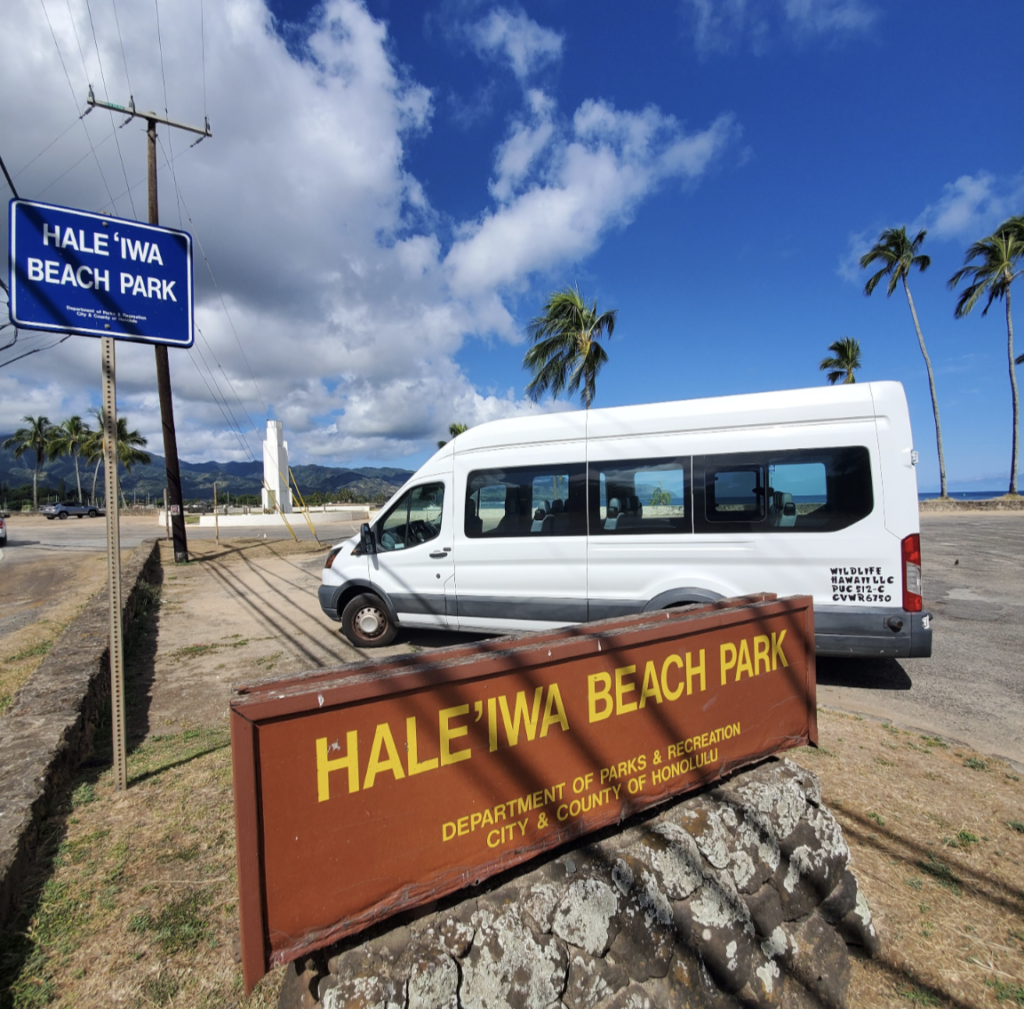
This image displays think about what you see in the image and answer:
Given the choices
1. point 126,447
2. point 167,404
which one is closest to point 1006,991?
point 167,404

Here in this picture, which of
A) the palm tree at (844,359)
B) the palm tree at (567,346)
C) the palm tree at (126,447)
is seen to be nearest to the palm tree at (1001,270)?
the palm tree at (844,359)

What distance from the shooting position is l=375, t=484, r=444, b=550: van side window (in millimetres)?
6254

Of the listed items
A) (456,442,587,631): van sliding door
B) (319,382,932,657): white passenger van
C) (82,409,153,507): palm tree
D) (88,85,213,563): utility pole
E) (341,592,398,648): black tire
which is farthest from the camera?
(82,409,153,507): palm tree

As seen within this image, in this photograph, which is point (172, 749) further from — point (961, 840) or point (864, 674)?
point (864, 674)

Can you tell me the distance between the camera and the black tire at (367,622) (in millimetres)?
6547

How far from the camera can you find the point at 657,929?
1992 millimetres

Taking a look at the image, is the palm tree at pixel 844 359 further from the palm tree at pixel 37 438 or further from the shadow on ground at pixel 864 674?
the palm tree at pixel 37 438

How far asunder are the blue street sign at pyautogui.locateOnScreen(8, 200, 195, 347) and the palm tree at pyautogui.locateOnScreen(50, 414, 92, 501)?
6883 cm

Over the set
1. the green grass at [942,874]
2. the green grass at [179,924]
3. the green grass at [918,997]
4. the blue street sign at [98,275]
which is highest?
the blue street sign at [98,275]

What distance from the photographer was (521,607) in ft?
19.1

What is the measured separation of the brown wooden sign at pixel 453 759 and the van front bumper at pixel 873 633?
2657 mm

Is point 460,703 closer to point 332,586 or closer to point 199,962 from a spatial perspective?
point 199,962

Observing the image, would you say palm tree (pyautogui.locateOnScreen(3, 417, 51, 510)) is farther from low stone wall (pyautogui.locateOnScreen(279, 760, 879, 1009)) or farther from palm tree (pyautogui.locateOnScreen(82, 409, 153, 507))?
low stone wall (pyautogui.locateOnScreen(279, 760, 879, 1009))

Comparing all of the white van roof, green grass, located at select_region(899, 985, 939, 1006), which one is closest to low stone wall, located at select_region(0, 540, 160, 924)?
green grass, located at select_region(899, 985, 939, 1006)
